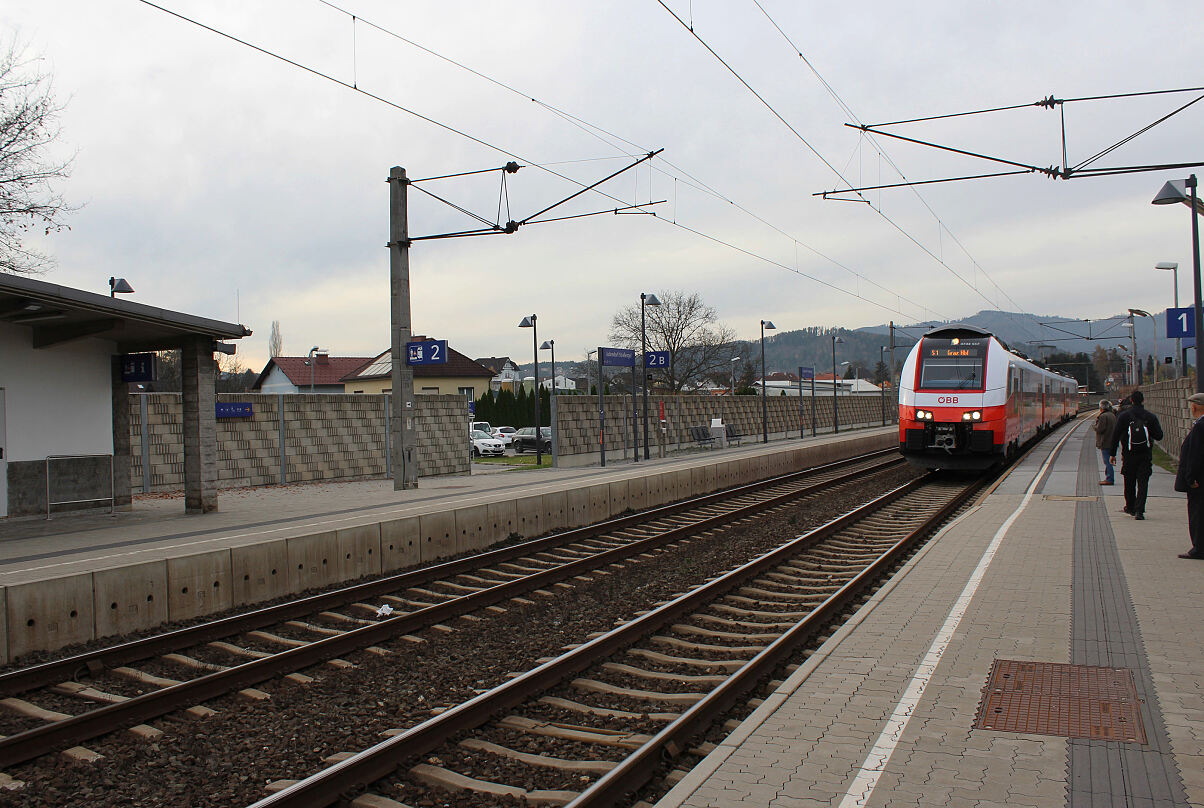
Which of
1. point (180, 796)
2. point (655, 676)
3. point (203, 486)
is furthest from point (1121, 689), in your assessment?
point (203, 486)

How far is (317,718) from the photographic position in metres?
5.46

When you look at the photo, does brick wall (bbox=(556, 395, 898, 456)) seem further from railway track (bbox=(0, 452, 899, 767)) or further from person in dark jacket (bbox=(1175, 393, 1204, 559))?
person in dark jacket (bbox=(1175, 393, 1204, 559))

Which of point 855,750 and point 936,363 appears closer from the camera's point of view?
point 855,750

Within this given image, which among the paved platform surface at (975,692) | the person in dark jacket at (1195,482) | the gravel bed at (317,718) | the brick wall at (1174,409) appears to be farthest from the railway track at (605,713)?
the brick wall at (1174,409)

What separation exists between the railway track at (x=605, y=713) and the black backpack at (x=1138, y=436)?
5126 millimetres

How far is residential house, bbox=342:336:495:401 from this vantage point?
63375mm

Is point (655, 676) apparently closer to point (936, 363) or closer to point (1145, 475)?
point (1145, 475)

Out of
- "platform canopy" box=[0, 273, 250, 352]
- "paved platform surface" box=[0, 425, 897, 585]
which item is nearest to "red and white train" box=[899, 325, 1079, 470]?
"paved platform surface" box=[0, 425, 897, 585]

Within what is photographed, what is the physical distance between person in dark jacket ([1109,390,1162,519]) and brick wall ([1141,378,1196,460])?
5658mm

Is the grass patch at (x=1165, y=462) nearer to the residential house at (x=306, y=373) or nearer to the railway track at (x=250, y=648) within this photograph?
the railway track at (x=250, y=648)

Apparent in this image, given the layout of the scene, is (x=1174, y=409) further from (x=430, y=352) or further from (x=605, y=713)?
(x=605, y=713)

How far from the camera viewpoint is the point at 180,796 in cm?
436

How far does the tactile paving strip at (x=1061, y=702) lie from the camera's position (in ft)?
15.0

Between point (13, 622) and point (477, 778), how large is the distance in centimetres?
453
